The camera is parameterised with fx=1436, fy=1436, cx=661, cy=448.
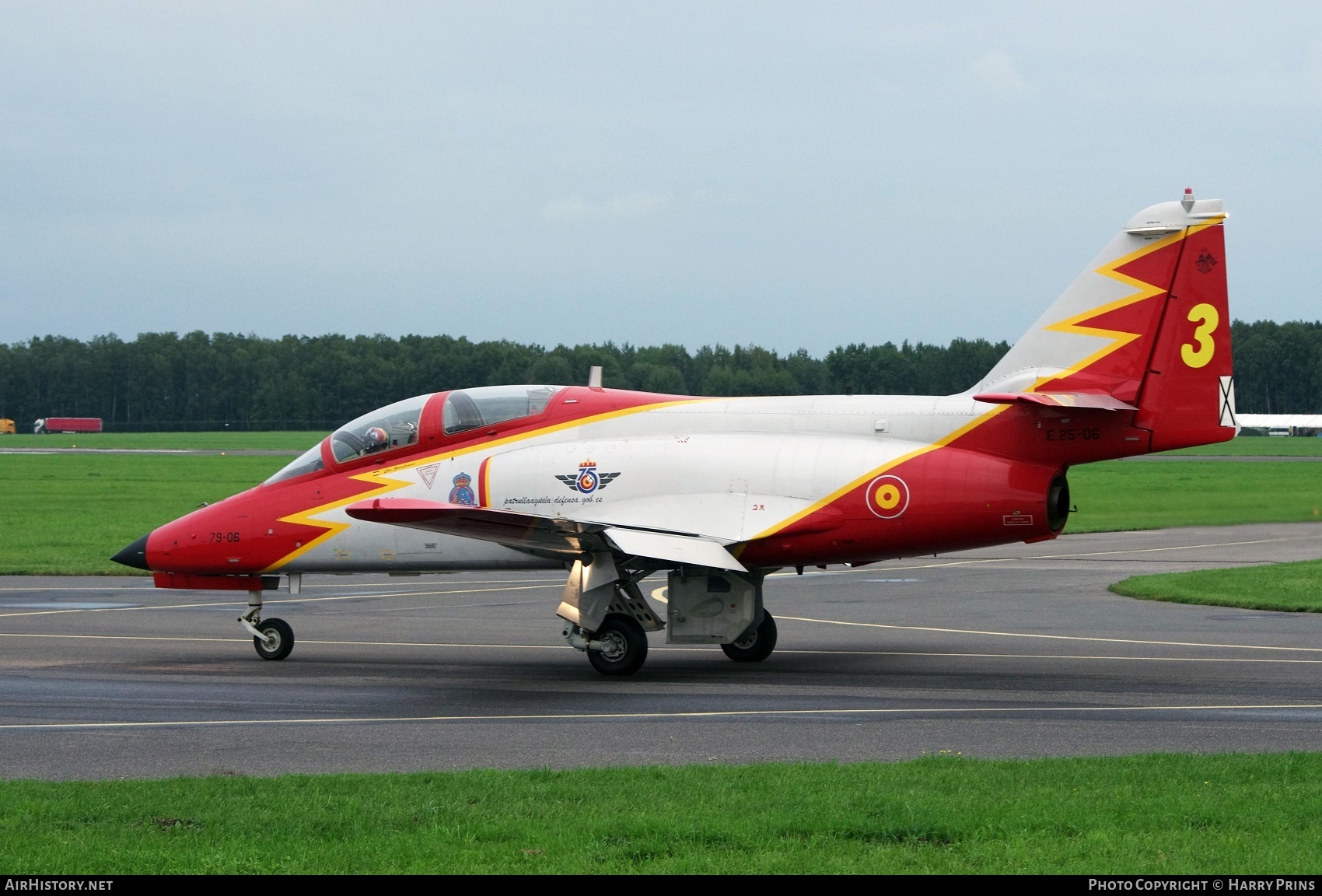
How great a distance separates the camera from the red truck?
517 ft

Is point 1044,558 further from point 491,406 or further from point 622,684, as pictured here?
point 622,684

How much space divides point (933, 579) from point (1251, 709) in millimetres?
14072

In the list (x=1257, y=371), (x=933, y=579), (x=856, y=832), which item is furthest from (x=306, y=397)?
(x=856, y=832)

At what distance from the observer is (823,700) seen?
13.8 meters

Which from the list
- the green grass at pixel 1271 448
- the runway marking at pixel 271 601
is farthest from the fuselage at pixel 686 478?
the green grass at pixel 1271 448

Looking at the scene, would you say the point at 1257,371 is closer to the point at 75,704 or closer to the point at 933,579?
the point at 933,579

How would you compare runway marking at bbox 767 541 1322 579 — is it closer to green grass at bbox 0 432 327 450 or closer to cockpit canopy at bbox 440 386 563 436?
cockpit canopy at bbox 440 386 563 436

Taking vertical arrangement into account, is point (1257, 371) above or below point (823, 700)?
above

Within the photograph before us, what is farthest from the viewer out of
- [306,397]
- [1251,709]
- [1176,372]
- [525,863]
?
[306,397]

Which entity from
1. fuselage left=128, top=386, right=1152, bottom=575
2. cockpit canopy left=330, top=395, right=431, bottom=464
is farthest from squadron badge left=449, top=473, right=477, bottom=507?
cockpit canopy left=330, top=395, right=431, bottom=464

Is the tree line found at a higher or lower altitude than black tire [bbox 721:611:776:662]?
higher

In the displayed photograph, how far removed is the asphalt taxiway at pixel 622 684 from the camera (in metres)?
11.3

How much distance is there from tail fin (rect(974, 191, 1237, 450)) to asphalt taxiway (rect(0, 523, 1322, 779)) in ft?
9.08

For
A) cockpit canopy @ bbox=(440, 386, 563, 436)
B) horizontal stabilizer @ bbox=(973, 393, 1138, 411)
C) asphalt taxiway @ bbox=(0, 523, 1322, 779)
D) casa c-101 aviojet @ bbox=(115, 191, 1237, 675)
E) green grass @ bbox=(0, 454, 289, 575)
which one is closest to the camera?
asphalt taxiway @ bbox=(0, 523, 1322, 779)
